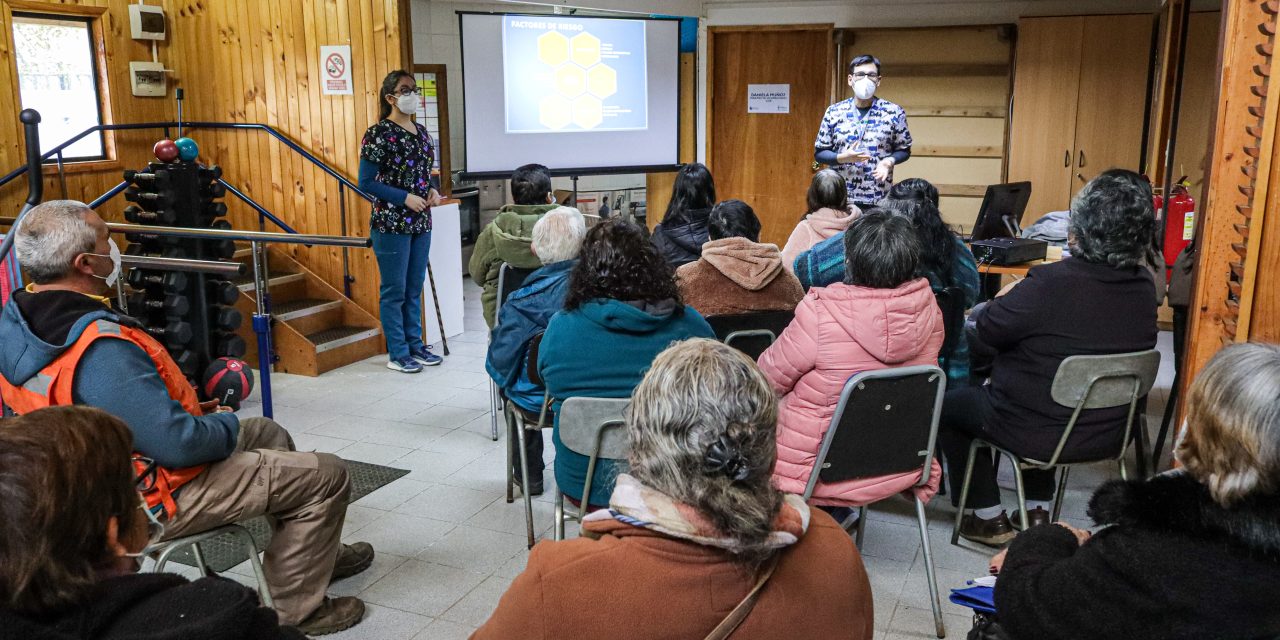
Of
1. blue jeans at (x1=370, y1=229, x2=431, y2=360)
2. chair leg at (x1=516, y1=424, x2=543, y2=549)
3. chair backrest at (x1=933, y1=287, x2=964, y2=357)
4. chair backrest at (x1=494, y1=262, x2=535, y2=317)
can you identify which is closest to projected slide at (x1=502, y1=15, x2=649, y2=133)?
blue jeans at (x1=370, y1=229, x2=431, y2=360)

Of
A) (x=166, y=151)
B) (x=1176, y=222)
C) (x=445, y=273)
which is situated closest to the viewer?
(x=166, y=151)

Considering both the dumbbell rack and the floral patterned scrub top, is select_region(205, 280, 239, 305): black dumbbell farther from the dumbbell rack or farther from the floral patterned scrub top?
the floral patterned scrub top

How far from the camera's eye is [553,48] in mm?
6641

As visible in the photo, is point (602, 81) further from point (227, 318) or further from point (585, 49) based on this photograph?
point (227, 318)

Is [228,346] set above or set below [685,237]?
below

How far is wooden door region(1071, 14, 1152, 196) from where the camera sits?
262 inches

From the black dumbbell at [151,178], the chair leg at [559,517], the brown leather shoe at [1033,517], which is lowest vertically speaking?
the brown leather shoe at [1033,517]

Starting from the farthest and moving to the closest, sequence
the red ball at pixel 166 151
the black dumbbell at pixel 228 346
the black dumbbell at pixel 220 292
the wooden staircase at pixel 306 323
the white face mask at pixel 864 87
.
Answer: the wooden staircase at pixel 306 323, the white face mask at pixel 864 87, the red ball at pixel 166 151, the black dumbbell at pixel 220 292, the black dumbbell at pixel 228 346

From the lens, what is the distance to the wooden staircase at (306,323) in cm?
541

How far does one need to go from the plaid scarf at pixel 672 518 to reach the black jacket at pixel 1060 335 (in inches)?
66.3

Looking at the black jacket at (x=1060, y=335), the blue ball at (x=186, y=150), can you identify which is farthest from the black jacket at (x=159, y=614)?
the blue ball at (x=186, y=150)

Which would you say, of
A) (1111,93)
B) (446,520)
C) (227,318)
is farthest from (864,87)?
(227,318)

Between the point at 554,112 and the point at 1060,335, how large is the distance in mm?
4676

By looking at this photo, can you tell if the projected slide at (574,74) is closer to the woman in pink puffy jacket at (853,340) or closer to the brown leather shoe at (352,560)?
the brown leather shoe at (352,560)
